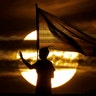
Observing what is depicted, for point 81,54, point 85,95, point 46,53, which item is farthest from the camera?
point 81,54

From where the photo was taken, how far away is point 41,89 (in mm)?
7824

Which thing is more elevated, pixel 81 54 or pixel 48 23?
pixel 48 23

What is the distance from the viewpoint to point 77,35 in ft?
30.8

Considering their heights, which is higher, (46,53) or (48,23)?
(48,23)

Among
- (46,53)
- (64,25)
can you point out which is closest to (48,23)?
(64,25)

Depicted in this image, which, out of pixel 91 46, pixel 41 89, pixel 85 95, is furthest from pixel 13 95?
pixel 91 46

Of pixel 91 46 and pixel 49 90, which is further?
pixel 91 46

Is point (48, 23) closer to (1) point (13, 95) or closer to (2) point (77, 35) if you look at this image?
(2) point (77, 35)

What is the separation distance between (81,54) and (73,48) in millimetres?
353

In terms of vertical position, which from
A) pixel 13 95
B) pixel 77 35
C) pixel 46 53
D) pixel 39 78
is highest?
pixel 77 35

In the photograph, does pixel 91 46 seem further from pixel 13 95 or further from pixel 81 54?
pixel 13 95

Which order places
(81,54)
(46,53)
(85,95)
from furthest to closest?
(81,54), (85,95), (46,53)

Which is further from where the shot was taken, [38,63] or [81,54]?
[81,54]

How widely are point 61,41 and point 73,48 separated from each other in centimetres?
43
